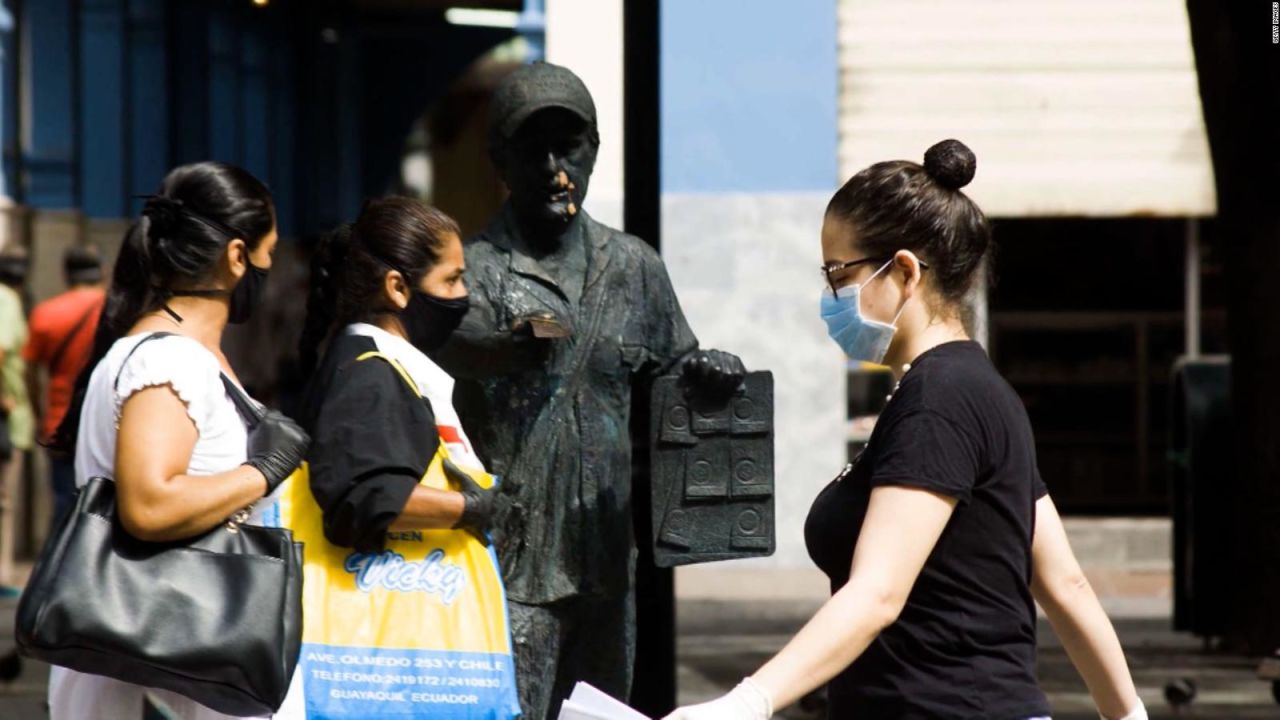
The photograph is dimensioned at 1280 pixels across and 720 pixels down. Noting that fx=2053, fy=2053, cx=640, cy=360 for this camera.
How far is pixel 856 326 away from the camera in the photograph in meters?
3.36

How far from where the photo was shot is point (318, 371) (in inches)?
162

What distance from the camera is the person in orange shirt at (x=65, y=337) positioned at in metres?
10.2

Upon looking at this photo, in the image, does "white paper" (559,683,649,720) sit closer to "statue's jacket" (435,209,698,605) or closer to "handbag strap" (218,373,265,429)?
"handbag strap" (218,373,265,429)

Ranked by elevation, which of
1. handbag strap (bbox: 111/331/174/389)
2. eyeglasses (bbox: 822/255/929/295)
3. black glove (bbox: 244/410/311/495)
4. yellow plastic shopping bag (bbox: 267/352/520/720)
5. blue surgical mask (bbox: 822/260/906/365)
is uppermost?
eyeglasses (bbox: 822/255/929/295)

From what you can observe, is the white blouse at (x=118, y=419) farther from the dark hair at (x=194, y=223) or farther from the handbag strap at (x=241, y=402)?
the dark hair at (x=194, y=223)

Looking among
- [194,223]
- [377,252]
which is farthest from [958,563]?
[194,223]

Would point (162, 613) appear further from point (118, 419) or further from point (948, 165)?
point (948, 165)

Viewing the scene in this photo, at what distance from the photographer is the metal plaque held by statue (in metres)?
4.78

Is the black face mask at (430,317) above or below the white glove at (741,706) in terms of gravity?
above

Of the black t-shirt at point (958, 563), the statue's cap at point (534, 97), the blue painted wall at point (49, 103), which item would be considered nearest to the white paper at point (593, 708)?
the black t-shirt at point (958, 563)

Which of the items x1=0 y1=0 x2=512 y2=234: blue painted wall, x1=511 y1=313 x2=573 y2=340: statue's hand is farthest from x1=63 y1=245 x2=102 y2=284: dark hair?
x1=511 y1=313 x2=573 y2=340: statue's hand

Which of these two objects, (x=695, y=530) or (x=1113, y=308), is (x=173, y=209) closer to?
(x=695, y=530)

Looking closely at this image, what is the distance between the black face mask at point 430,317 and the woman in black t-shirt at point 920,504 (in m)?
1.11

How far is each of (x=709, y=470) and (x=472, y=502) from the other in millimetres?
949
